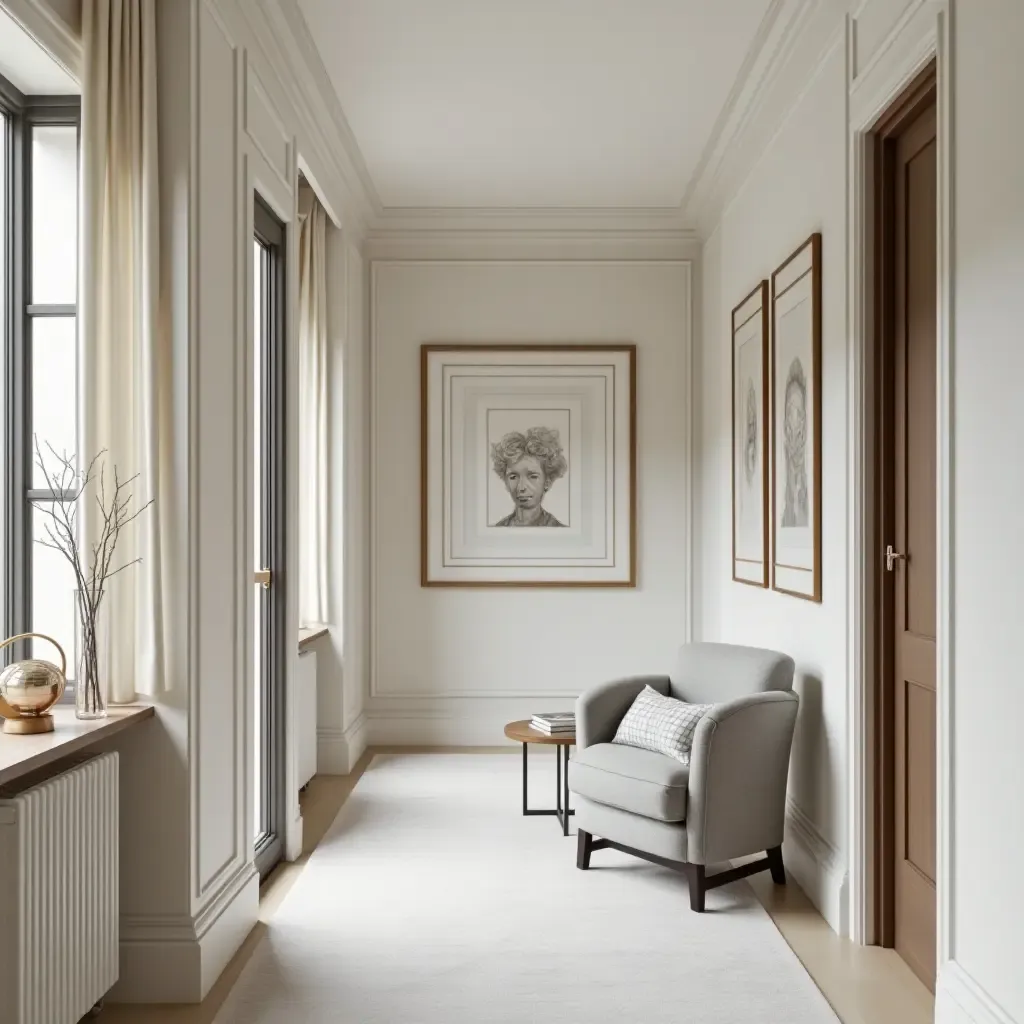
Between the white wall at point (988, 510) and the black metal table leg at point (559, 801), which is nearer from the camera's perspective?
the white wall at point (988, 510)

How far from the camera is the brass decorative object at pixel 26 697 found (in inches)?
91.9

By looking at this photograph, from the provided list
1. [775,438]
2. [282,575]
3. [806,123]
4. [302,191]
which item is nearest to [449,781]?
[282,575]

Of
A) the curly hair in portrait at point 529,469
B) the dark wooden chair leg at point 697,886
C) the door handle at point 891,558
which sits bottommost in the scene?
the dark wooden chair leg at point 697,886

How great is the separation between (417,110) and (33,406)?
240 centimetres

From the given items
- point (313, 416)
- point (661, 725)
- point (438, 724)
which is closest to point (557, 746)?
point (661, 725)

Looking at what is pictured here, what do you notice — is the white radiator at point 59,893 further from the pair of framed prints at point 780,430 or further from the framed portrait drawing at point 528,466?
the framed portrait drawing at point 528,466

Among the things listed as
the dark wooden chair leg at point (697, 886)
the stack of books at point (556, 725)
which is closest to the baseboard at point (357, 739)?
the stack of books at point (556, 725)

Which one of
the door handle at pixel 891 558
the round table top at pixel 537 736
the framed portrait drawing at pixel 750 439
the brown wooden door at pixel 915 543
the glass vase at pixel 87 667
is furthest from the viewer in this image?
the framed portrait drawing at pixel 750 439

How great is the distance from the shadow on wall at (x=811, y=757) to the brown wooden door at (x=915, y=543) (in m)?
0.43

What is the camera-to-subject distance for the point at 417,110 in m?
4.45

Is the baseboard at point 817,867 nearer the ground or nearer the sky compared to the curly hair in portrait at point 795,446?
nearer the ground

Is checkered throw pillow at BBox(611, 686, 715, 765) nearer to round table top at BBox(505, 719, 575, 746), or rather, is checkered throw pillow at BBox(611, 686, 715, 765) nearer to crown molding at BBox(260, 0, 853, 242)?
round table top at BBox(505, 719, 575, 746)

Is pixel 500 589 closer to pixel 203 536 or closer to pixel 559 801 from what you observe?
pixel 559 801

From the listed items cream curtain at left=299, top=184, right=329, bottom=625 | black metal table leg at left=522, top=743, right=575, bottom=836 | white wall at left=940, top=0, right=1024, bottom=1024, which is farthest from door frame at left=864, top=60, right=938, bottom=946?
cream curtain at left=299, top=184, right=329, bottom=625
